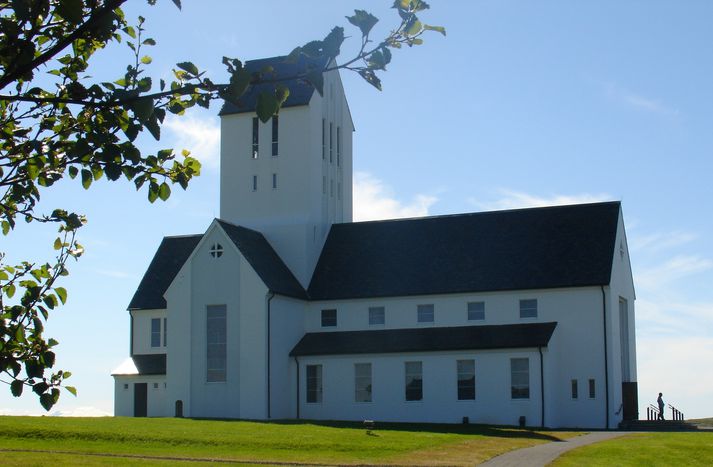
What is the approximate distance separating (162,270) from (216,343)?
1025 cm

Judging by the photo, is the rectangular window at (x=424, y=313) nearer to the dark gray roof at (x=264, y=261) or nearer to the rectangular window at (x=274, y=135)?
the dark gray roof at (x=264, y=261)

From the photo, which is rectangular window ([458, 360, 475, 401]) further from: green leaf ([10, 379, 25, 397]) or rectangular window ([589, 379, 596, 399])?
green leaf ([10, 379, 25, 397])

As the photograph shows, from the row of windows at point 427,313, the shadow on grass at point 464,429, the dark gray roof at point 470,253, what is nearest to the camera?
the shadow on grass at point 464,429

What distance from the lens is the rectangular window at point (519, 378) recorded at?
44.8 m

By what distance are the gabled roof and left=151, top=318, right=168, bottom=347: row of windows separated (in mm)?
843

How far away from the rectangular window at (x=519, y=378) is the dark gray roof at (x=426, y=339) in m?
0.80

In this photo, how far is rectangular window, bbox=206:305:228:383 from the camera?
47.7m

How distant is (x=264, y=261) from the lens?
49375 millimetres

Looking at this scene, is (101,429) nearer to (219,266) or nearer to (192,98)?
(219,266)

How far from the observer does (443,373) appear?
152 feet

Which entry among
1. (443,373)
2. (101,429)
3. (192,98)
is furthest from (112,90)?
(443,373)

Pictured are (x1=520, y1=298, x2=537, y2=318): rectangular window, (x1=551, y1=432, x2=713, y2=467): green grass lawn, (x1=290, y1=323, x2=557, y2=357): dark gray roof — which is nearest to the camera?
(x1=551, y1=432, x2=713, y2=467): green grass lawn

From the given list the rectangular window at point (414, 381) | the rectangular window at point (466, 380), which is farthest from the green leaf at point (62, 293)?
the rectangular window at point (414, 381)

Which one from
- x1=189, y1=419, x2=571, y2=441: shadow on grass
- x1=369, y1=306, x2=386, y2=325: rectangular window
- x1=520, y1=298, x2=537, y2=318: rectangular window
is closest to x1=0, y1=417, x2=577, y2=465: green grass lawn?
x1=189, y1=419, x2=571, y2=441: shadow on grass
